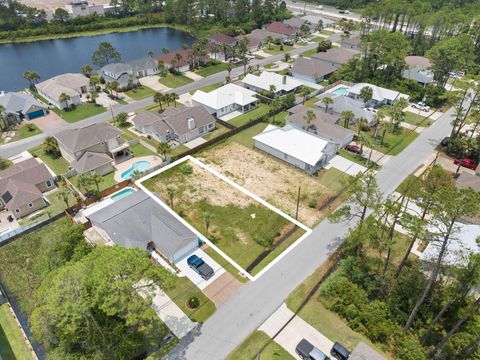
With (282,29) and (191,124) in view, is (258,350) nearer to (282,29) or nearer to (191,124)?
(191,124)

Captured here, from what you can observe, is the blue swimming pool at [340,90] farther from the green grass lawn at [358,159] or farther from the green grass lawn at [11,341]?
the green grass lawn at [11,341]

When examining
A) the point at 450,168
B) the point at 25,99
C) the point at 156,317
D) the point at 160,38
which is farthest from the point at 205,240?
the point at 160,38

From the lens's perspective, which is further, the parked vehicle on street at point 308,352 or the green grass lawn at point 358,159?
the green grass lawn at point 358,159

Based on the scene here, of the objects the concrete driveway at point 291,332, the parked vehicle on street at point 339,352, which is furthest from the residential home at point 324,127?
the parked vehicle on street at point 339,352

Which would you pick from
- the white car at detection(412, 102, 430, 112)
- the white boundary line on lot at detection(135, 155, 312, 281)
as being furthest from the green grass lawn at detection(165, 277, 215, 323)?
the white car at detection(412, 102, 430, 112)

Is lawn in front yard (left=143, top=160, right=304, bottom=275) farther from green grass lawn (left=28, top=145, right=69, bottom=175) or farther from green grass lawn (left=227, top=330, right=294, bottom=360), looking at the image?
green grass lawn (left=28, top=145, right=69, bottom=175)

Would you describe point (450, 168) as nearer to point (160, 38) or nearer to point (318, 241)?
point (318, 241)
